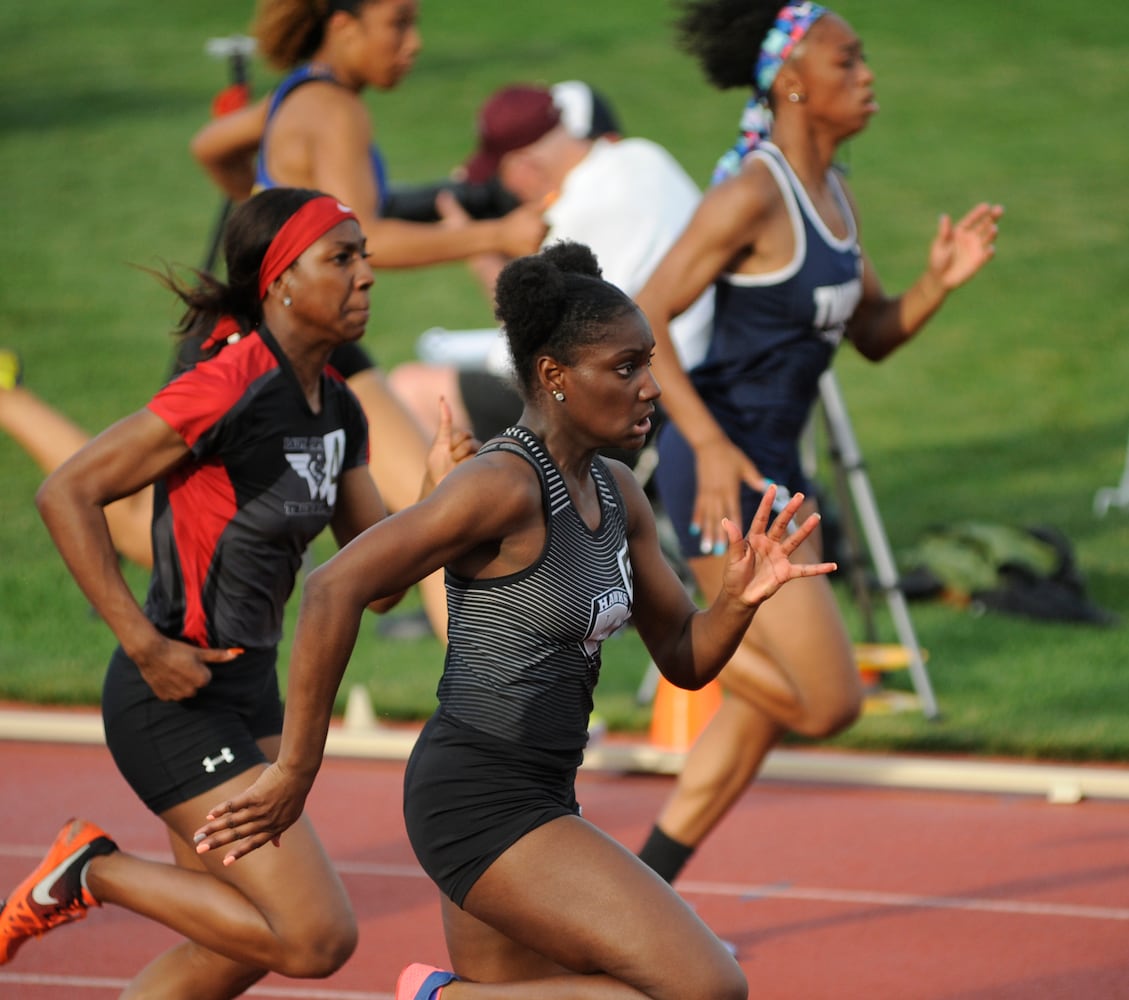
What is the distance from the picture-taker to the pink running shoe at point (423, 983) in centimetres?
366

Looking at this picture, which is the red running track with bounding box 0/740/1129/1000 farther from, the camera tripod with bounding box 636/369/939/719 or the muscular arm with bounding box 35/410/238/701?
the muscular arm with bounding box 35/410/238/701

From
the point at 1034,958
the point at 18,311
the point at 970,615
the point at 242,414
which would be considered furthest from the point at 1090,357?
the point at 242,414

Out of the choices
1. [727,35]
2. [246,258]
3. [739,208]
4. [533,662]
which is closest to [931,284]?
[739,208]

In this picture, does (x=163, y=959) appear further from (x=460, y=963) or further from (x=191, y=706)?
(x=460, y=963)

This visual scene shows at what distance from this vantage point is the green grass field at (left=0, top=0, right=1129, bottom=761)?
9.02 meters

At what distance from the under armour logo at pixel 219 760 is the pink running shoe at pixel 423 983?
2.57 ft

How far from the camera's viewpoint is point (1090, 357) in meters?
18.6

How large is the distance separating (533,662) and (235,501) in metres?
1.04

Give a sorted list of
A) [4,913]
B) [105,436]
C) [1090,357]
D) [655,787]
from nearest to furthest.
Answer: [105,436] → [4,913] → [655,787] → [1090,357]

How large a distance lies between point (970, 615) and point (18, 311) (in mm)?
13437

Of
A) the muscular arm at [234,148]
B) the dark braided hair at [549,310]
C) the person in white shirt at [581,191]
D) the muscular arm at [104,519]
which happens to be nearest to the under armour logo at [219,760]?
the muscular arm at [104,519]

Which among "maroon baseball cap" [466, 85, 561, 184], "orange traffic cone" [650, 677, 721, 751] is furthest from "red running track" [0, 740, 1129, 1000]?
"maroon baseball cap" [466, 85, 561, 184]

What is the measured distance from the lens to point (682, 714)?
737 centimetres

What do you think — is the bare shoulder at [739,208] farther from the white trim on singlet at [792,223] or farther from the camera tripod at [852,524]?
the camera tripod at [852,524]
